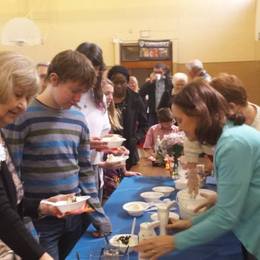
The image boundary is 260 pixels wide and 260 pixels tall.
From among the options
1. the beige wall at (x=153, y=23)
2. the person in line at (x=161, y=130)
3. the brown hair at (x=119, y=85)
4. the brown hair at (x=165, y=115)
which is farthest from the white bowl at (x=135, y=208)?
the beige wall at (x=153, y=23)

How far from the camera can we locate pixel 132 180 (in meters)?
2.71

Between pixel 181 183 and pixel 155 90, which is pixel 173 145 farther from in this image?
pixel 155 90

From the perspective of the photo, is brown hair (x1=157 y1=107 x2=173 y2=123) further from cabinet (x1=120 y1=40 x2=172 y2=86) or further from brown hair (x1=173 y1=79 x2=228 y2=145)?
cabinet (x1=120 y1=40 x2=172 y2=86)

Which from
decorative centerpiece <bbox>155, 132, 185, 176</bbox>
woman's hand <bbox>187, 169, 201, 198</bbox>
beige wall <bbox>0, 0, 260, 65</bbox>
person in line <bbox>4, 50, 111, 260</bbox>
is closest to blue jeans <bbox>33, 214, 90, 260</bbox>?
person in line <bbox>4, 50, 111, 260</bbox>

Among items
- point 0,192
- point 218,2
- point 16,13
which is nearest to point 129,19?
point 218,2

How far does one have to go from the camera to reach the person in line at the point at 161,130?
3.48m

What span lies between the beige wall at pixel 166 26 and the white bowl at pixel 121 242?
20.8 ft

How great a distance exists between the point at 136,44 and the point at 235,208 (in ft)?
22.1

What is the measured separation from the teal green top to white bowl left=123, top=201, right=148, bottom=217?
0.60 m

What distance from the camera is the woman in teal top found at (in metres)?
1.28

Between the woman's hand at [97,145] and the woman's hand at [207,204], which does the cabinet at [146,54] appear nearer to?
the woman's hand at [97,145]

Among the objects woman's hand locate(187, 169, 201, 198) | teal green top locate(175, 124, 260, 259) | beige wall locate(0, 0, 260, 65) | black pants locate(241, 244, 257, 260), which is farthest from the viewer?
beige wall locate(0, 0, 260, 65)

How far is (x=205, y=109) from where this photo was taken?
1.37 metres

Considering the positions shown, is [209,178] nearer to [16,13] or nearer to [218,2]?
[218,2]
